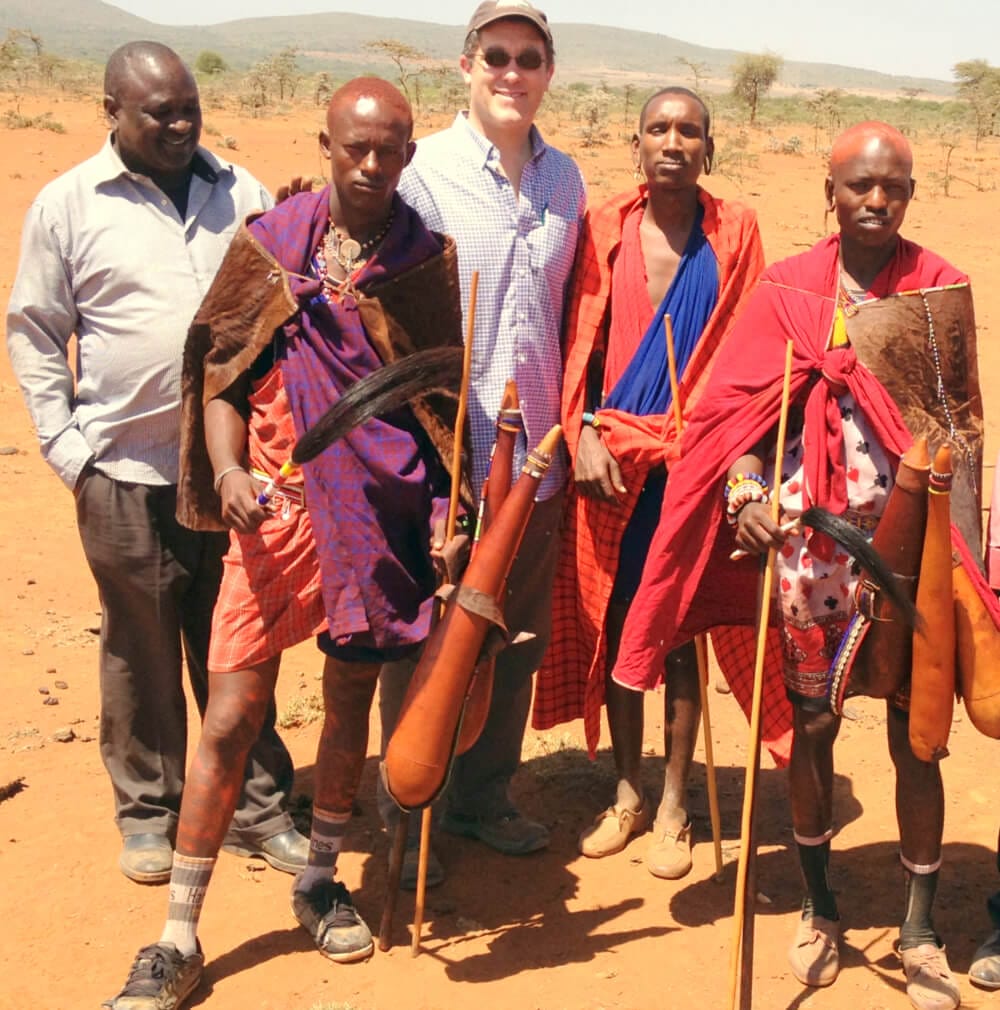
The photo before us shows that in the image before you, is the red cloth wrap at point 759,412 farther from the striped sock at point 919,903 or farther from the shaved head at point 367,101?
the shaved head at point 367,101

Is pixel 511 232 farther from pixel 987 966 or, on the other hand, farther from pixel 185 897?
pixel 987 966

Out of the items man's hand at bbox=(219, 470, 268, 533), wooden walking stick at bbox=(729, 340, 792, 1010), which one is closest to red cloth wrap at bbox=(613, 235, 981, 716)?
wooden walking stick at bbox=(729, 340, 792, 1010)

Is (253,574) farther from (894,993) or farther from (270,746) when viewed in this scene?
(894,993)

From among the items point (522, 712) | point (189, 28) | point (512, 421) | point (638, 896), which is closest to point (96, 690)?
point (522, 712)

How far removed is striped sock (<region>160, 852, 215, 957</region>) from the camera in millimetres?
3629

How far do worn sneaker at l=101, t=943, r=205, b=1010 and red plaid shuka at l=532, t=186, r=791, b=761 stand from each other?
1606 millimetres

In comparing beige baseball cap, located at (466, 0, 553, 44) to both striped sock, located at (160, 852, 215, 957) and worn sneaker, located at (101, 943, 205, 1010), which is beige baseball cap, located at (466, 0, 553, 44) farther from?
worn sneaker, located at (101, 943, 205, 1010)

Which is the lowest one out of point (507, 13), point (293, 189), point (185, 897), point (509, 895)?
point (509, 895)

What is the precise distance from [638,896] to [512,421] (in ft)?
5.57

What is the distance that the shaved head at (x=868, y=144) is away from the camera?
3.48 meters

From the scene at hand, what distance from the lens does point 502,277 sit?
4160mm

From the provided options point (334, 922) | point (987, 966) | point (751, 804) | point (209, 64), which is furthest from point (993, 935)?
point (209, 64)

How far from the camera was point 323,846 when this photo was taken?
390cm

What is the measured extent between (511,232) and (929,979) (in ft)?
7.89
